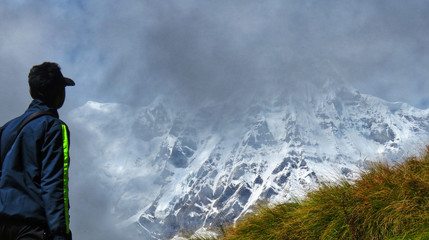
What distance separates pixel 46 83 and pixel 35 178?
81 cm

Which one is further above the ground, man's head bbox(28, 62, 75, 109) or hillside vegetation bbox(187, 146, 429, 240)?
man's head bbox(28, 62, 75, 109)

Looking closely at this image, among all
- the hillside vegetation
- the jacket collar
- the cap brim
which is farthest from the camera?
the hillside vegetation

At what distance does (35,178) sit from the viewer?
318 cm

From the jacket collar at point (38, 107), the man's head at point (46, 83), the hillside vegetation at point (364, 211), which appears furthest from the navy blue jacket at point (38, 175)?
the hillside vegetation at point (364, 211)

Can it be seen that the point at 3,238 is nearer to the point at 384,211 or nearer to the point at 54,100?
the point at 54,100

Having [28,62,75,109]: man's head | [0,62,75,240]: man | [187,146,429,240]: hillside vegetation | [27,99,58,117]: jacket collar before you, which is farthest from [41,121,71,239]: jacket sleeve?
[187,146,429,240]: hillside vegetation

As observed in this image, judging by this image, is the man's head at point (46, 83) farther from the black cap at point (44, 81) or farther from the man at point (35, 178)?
the man at point (35, 178)

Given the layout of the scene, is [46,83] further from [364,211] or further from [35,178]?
[364,211]

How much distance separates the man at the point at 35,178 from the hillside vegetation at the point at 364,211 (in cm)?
423

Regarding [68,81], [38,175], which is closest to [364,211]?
[68,81]

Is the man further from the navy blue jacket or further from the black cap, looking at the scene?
the black cap

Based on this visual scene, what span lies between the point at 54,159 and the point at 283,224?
190 inches

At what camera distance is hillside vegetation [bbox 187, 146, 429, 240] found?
5828mm

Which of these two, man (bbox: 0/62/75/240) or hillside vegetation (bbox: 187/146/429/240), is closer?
man (bbox: 0/62/75/240)
